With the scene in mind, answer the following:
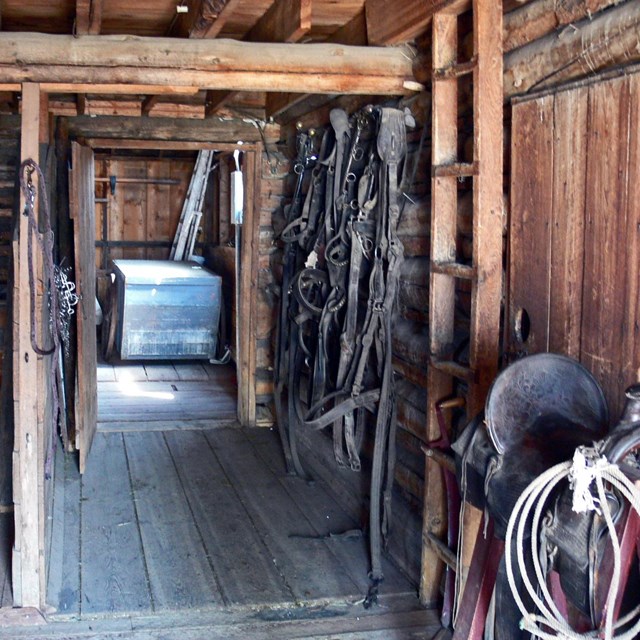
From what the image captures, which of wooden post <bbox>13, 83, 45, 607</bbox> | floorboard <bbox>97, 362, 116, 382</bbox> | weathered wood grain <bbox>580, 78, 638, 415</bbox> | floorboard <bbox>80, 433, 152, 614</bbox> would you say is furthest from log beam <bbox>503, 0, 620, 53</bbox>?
floorboard <bbox>97, 362, 116, 382</bbox>

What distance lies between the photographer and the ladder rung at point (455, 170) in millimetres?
3225

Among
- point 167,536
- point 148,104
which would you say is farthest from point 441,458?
point 148,104

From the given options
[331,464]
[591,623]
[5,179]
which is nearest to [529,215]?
[591,623]

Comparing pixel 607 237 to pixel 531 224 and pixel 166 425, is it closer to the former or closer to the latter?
pixel 531 224

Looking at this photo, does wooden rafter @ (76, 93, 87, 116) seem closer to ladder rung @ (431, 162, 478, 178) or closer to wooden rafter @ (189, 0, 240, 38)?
wooden rafter @ (189, 0, 240, 38)

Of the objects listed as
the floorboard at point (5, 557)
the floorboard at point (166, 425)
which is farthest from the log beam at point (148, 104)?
the floorboard at point (5, 557)

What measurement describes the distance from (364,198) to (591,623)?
261 centimetres

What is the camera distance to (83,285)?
19.5 ft

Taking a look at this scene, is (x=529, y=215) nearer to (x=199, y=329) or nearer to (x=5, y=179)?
(x=5, y=179)

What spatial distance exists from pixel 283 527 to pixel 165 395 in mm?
3591

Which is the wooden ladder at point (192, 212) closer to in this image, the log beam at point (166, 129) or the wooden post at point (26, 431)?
the log beam at point (166, 129)

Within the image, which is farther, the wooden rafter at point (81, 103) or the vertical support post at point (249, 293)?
the vertical support post at point (249, 293)

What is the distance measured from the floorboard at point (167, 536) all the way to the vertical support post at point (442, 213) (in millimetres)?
1257

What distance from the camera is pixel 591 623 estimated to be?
2027 mm
